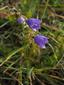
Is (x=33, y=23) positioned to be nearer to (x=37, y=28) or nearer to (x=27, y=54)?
(x=37, y=28)

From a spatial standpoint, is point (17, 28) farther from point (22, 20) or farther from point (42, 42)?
point (42, 42)

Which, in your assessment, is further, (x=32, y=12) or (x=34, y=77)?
(x=32, y=12)

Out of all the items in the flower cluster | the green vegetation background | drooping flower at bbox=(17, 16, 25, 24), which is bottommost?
the green vegetation background

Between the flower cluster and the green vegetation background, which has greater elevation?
the flower cluster

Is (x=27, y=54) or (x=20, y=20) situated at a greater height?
(x=20, y=20)

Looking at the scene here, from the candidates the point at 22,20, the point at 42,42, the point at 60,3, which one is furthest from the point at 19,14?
the point at 60,3

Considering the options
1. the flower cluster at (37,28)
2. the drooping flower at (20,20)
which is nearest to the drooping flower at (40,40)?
the flower cluster at (37,28)

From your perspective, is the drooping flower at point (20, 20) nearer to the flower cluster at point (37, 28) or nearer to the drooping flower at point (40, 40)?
the flower cluster at point (37, 28)

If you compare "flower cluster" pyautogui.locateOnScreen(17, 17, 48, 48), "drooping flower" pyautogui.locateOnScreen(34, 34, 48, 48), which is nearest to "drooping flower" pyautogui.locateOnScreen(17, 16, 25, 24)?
"flower cluster" pyautogui.locateOnScreen(17, 17, 48, 48)

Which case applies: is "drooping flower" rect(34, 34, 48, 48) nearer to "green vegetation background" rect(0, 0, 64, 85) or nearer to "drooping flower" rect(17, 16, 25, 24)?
"green vegetation background" rect(0, 0, 64, 85)

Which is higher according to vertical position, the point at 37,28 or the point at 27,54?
the point at 37,28

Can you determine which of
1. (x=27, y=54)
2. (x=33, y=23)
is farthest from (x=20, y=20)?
(x=27, y=54)
